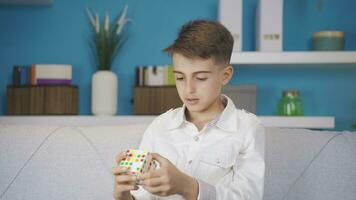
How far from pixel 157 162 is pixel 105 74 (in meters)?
1.59

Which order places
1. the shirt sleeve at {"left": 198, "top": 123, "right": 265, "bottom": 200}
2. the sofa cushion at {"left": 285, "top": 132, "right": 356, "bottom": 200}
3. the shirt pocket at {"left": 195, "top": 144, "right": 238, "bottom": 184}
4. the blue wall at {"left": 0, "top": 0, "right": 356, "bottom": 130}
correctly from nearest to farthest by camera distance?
the shirt sleeve at {"left": 198, "top": 123, "right": 265, "bottom": 200}
the shirt pocket at {"left": 195, "top": 144, "right": 238, "bottom": 184}
the sofa cushion at {"left": 285, "top": 132, "right": 356, "bottom": 200}
the blue wall at {"left": 0, "top": 0, "right": 356, "bottom": 130}

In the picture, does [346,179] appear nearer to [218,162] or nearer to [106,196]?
[218,162]

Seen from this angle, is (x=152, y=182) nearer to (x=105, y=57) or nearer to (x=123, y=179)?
(x=123, y=179)

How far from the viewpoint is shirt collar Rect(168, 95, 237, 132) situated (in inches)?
50.0

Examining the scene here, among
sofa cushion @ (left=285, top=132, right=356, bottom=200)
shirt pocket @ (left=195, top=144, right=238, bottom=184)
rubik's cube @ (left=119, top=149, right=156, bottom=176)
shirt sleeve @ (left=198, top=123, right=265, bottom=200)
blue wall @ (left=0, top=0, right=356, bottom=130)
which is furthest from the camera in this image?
blue wall @ (left=0, top=0, right=356, bottom=130)

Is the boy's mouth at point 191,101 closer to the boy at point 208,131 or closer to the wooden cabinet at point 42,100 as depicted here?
the boy at point 208,131

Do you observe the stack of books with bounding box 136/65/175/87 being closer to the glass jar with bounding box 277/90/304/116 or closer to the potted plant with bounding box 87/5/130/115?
the potted plant with bounding box 87/5/130/115

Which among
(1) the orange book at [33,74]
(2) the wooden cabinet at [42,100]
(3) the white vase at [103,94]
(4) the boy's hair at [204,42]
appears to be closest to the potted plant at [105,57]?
(3) the white vase at [103,94]

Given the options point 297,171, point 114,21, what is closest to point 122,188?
point 297,171

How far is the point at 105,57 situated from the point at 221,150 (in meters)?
1.49

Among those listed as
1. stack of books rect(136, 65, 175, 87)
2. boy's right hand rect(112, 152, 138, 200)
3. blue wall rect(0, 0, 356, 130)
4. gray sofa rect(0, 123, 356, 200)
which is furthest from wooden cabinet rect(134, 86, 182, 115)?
boy's right hand rect(112, 152, 138, 200)

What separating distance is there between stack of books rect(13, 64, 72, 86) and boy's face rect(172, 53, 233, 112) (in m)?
1.42

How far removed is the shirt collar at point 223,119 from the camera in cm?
127

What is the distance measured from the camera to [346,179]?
1.48 m
